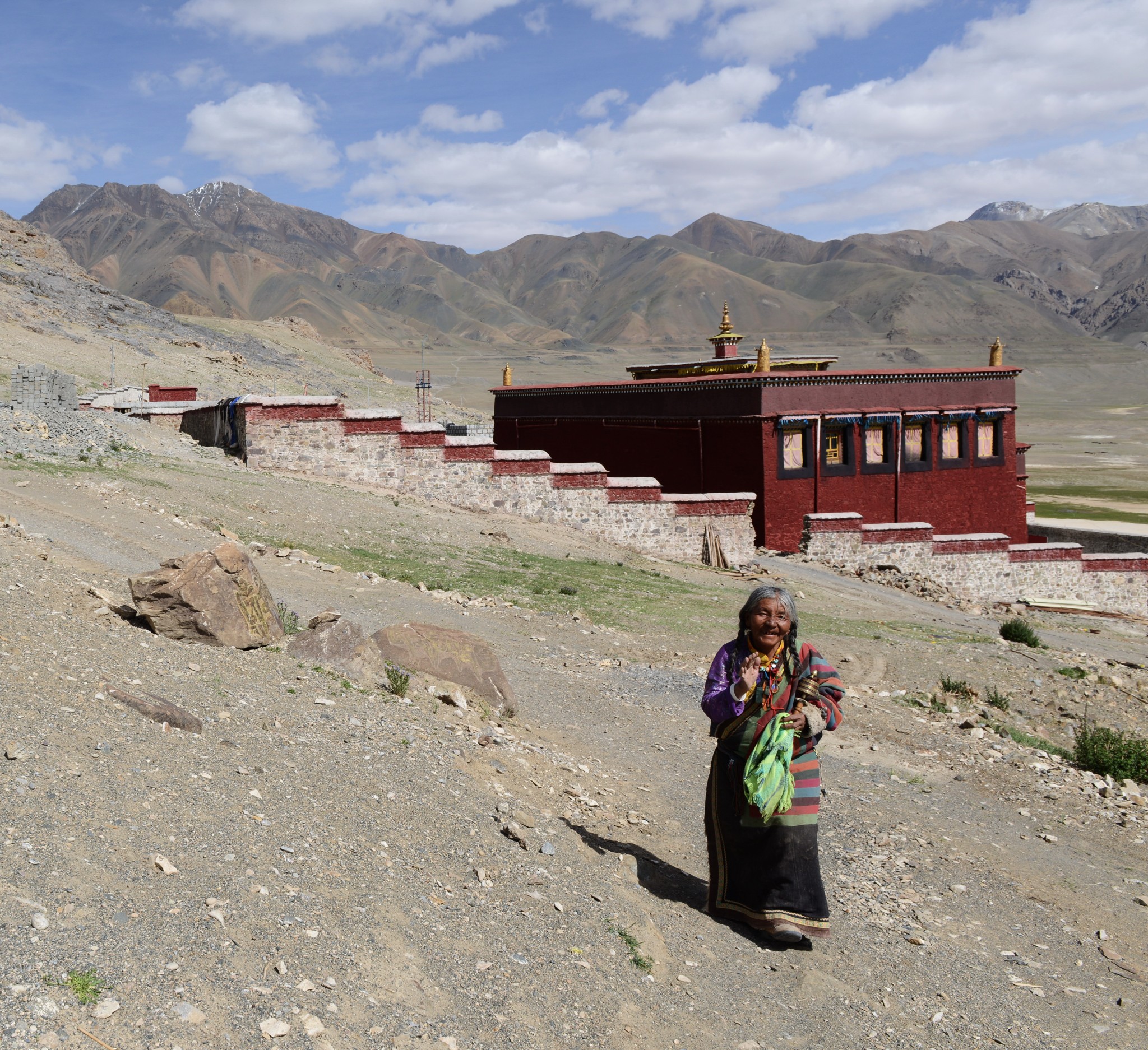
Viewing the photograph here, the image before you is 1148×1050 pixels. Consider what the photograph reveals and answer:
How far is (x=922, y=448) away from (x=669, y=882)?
22741 millimetres

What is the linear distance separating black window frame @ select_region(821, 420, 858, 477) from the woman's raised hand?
20.3m

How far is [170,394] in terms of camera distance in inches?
1276

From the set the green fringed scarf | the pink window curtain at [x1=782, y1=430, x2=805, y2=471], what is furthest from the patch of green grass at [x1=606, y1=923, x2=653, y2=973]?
the pink window curtain at [x1=782, y1=430, x2=805, y2=471]

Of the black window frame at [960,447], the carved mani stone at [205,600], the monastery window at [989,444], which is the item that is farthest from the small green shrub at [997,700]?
the monastery window at [989,444]

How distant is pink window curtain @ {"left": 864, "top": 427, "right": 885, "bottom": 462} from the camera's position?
84.9 ft

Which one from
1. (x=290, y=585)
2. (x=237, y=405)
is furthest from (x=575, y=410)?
(x=290, y=585)

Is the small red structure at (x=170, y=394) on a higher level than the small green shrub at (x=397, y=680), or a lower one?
higher

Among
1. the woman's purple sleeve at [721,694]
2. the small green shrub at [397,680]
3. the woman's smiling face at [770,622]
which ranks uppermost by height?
the woman's smiling face at [770,622]

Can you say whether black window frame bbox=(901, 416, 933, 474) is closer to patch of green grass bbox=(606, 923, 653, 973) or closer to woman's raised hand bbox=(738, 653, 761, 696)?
woman's raised hand bbox=(738, 653, 761, 696)

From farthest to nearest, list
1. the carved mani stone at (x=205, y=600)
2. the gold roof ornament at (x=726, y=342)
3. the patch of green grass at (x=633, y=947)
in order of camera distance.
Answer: the gold roof ornament at (x=726, y=342) < the carved mani stone at (x=205, y=600) < the patch of green grass at (x=633, y=947)

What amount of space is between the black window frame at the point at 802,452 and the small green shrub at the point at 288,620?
1655cm

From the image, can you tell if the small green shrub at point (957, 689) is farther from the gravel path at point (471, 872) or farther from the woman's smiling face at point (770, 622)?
the woman's smiling face at point (770, 622)

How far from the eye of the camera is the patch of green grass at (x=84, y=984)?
3738 mm

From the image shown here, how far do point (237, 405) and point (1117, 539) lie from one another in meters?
27.1
